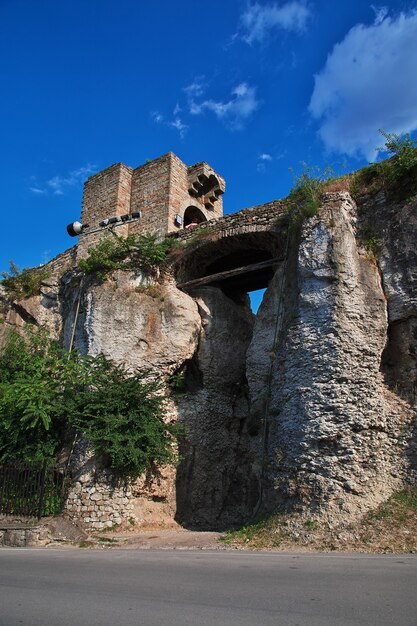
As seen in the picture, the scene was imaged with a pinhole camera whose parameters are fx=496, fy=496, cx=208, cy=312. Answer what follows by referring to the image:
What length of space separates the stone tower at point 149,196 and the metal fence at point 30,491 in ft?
31.0

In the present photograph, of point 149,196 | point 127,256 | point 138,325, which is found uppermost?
point 149,196

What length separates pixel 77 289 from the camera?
51.1 ft

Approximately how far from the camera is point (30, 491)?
1120 centimetres

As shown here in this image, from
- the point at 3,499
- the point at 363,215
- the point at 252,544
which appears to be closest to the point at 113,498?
the point at 3,499

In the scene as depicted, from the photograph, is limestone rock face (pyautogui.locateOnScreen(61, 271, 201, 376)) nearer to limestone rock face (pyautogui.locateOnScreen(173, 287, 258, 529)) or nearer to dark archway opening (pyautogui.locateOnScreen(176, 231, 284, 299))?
limestone rock face (pyautogui.locateOnScreen(173, 287, 258, 529))

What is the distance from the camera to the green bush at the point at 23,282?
60.5 feet

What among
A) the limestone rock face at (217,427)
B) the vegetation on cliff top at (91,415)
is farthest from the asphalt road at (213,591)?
the limestone rock face at (217,427)

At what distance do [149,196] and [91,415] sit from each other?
403 inches

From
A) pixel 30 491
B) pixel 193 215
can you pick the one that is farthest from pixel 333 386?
pixel 193 215

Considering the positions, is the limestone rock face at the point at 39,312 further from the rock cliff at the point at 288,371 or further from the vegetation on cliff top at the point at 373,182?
the vegetation on cliff top at the point at 373,182

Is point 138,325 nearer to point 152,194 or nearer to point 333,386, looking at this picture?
point 333,386

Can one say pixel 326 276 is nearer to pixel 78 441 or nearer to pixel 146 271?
pixel 146 271

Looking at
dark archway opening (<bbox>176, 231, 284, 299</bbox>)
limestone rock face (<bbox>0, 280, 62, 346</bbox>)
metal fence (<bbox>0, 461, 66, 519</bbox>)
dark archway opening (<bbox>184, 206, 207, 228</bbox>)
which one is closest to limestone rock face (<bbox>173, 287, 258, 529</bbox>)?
dark archway opening (<bbox>176, 231, 284, 299</bbox>)

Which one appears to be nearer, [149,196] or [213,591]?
[213,591]
